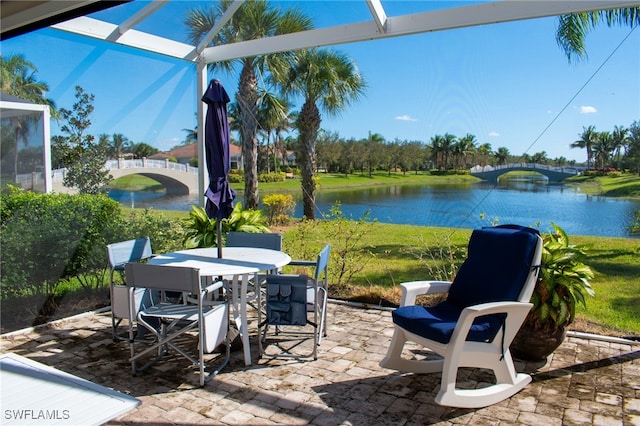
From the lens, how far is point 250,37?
22.2 feet

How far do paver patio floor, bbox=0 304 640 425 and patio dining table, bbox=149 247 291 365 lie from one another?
13.6 inches

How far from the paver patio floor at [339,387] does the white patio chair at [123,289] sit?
0.28 metres

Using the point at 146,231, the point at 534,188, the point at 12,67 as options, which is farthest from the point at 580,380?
the point at 12,67

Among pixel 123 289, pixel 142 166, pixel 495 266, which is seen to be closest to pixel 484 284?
pixel 495 266

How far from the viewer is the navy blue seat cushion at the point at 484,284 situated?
3.14 m

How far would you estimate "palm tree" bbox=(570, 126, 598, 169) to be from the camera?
485cm

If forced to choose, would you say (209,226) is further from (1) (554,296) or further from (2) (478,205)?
(1) (554,296)

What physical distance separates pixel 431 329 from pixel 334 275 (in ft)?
9.77

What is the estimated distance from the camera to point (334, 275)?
19.7 ft

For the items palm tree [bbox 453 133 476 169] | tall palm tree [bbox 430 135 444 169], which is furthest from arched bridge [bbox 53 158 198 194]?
palm tree [bbox 453 133 476 169]

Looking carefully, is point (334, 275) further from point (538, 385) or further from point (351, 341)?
point (538, 385)

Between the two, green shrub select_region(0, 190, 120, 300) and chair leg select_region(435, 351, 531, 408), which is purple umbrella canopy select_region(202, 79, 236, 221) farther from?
chair leg select_region(435, 351, 531, 408)

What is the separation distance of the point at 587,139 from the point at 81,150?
544 cm

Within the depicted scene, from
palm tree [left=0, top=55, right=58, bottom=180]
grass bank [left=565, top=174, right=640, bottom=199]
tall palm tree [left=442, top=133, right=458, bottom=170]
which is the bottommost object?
grass bank [left=565, top=174, right=640, bottom=199]
